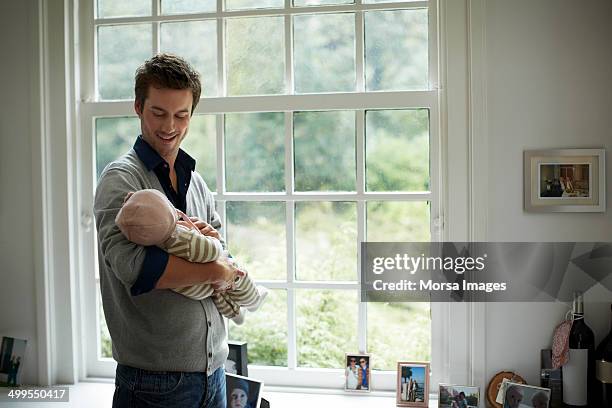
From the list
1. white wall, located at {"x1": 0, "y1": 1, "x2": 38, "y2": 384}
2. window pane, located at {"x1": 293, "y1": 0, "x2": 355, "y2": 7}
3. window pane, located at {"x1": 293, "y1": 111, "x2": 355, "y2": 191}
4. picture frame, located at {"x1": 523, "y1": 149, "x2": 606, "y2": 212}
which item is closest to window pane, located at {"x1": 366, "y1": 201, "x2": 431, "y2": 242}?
window pane, located at {"x1": 293, "y1": 111, "x2": 355, "y2": 191}

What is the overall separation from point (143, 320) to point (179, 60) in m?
0.62

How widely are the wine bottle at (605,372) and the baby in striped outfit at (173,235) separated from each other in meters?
1.19

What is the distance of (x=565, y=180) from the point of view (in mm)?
2100

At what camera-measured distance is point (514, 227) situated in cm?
214

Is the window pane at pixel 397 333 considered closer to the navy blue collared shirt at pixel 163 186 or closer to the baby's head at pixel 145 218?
the navy blue collared shirt at pixel 163 186

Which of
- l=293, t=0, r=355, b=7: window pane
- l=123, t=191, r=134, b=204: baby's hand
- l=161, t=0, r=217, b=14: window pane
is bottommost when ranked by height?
l=123, t=191, r=134, b=204: baby's hand

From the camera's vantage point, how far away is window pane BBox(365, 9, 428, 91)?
7.43 ft

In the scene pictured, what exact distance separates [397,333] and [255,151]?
33.8 inches

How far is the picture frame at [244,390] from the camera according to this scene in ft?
6.91

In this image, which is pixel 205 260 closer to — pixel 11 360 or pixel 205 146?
pixel 205 146

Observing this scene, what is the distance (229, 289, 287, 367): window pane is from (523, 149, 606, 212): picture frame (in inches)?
38.0

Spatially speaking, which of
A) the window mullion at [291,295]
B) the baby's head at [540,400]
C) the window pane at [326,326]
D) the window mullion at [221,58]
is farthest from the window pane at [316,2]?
the baby's head at [540,400]

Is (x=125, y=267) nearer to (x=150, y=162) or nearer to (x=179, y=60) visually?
(x=150, y=162)

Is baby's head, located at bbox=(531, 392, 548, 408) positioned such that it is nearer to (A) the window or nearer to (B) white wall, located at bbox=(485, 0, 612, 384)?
(B) white wall, located at bbox=(485, 0, 612, 384)
